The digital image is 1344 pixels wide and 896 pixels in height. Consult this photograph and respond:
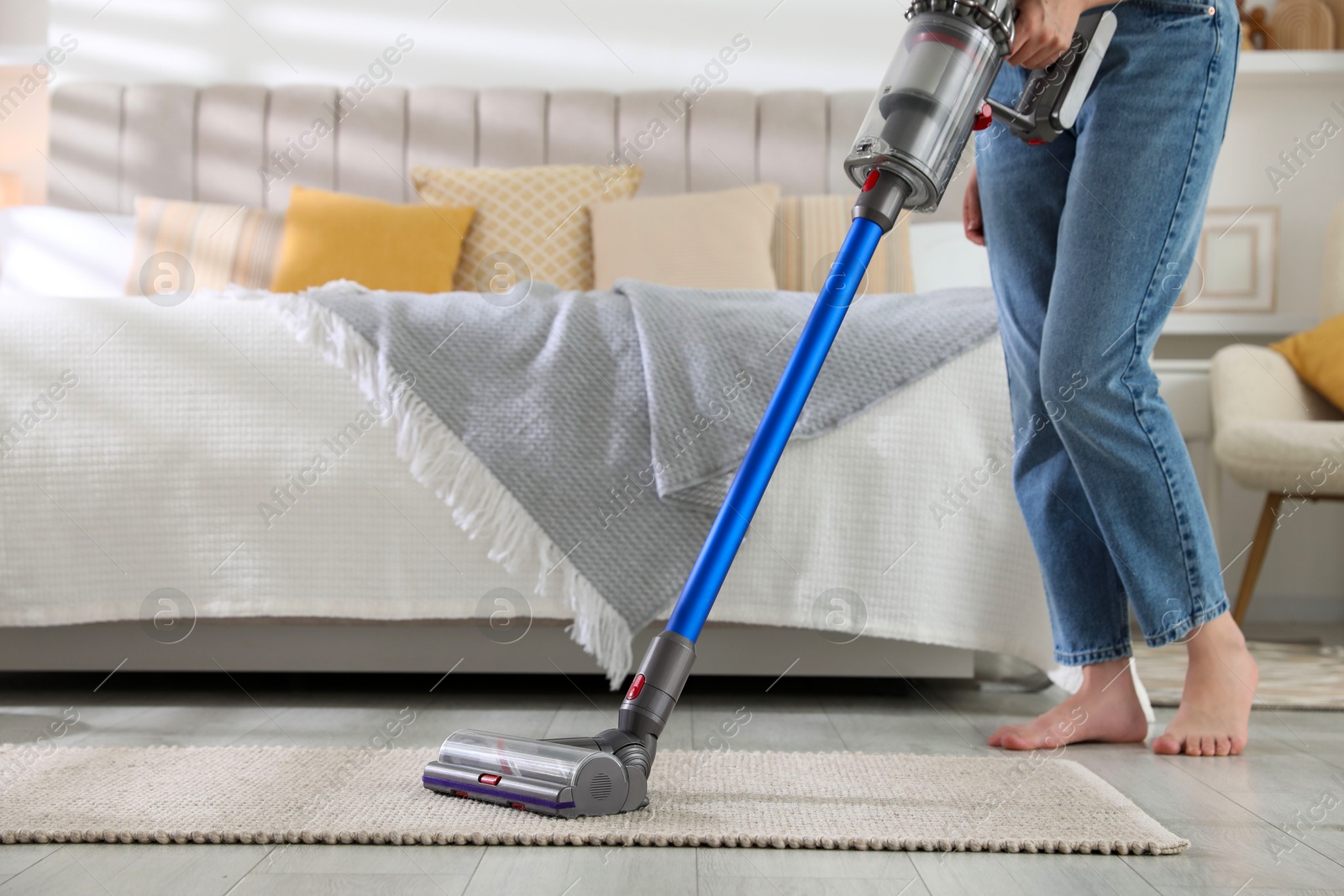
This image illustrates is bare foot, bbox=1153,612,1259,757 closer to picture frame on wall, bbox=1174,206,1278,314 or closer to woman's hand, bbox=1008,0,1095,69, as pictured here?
woman's hand, bbox=1008,0,1095,69

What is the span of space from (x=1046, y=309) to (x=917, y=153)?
1.21 ft

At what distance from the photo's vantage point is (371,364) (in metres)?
1.33

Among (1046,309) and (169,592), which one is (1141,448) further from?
(169,592)

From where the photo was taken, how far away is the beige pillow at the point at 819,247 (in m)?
2.38

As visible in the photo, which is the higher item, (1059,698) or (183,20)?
(183,20)

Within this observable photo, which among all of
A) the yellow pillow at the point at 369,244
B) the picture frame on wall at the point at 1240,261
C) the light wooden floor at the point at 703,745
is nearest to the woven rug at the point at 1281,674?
the light wooden floor at the point at 703,745

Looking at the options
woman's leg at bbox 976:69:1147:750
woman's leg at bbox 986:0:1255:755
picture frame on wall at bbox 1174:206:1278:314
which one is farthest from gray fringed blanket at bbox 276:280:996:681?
picture frame on wall at bbox 1174:206:1278:314

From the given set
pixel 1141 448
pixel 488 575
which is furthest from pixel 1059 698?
pixel 488 575

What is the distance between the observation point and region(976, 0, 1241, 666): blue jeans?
3.38 feet

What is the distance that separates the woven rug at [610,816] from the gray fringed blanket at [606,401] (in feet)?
1.03

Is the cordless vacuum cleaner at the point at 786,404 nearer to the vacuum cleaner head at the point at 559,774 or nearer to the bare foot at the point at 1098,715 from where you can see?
the vacuum cleaner head at the point at 559,774

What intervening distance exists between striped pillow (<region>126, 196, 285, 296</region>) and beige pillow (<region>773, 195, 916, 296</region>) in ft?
3.74

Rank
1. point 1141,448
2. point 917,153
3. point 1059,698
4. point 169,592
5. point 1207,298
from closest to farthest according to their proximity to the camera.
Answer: point 917,153 → point 1141,448 → point 169,592 → point 1059,698 → point 1207,298

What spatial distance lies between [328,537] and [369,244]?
46.0 inches
